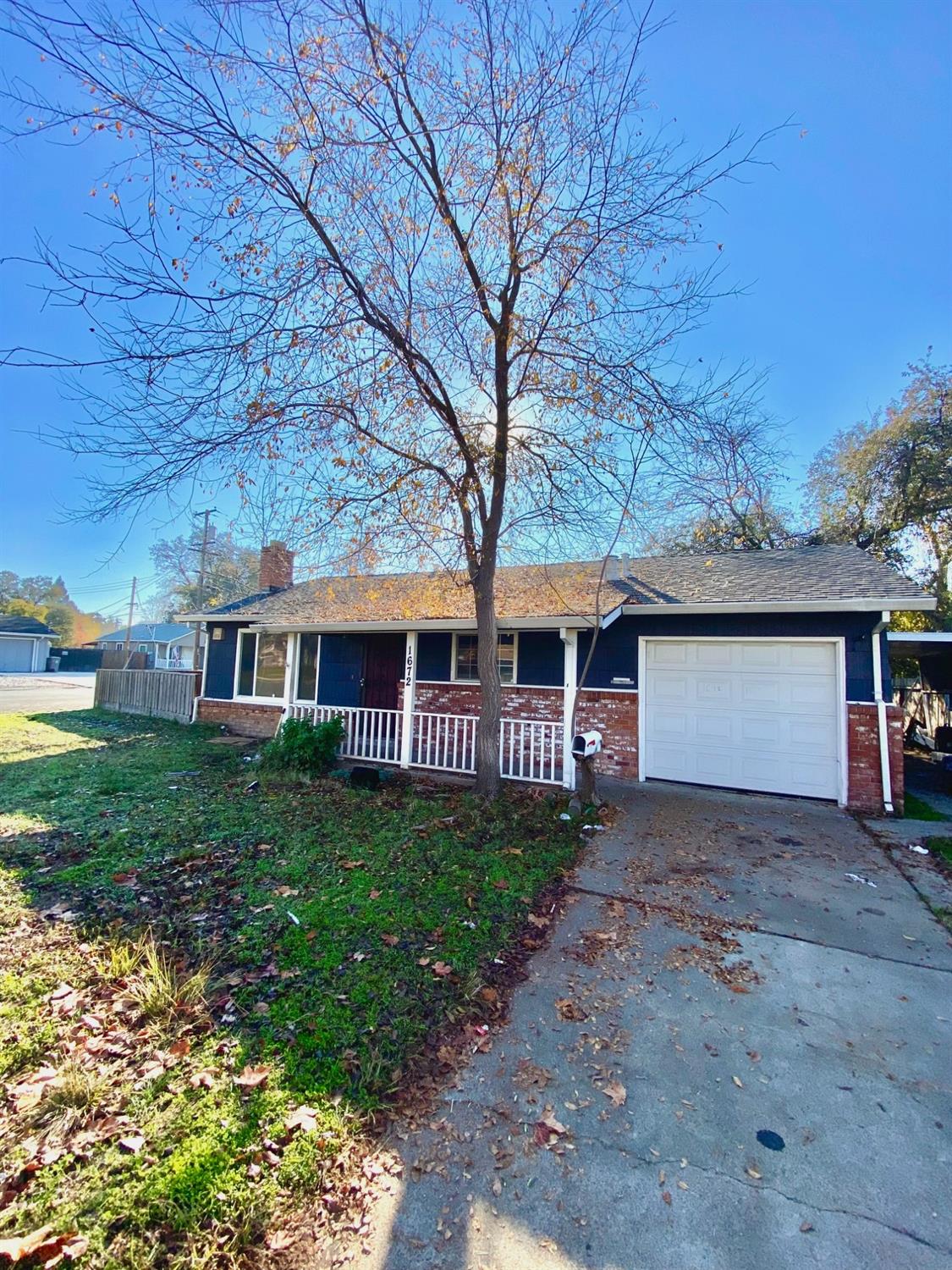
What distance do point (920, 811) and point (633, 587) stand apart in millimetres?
5132

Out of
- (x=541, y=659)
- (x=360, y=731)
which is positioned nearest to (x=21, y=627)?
(x=360, y=731)

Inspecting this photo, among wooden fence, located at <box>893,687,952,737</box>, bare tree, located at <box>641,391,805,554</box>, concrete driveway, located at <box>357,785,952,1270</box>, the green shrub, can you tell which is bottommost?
concrete driveway, located at <box>357,785,952,1270</box>

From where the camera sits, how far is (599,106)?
519cm

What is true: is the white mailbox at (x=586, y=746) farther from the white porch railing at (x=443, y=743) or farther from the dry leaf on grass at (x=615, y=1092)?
the dry leaf on grass at (x=615, y=1092)

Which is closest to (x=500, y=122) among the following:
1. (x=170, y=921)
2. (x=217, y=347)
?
(x=217, y=347)

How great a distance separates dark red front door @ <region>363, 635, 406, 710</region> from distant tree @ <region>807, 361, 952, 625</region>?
14.2 m

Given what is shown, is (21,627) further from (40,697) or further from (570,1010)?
(570,1010)

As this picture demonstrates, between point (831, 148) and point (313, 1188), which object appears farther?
point (831, 148)

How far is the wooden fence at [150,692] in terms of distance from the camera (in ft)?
46.8

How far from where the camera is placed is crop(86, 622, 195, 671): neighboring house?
3991 cm

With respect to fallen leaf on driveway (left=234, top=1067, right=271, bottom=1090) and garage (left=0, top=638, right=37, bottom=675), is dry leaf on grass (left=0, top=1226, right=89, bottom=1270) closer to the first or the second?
fallen leaf on driveway (left=234, top=1067, right=271, bottom=1090)

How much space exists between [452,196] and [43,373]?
14.7 ft

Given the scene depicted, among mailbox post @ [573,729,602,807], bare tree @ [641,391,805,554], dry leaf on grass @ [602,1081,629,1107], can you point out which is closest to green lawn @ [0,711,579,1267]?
mailbox post @ [573,729,602,807]

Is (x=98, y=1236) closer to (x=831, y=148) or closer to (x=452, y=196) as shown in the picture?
(x=452, y=196)
